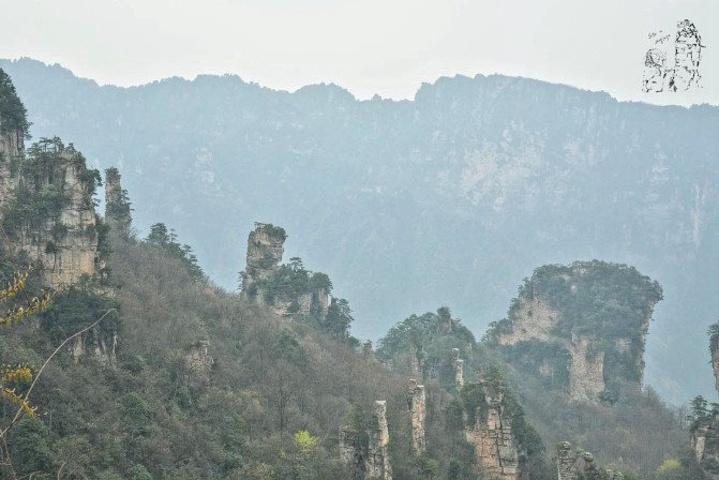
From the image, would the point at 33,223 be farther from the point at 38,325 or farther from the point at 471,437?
the point at 471,437

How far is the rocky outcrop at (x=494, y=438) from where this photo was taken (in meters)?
49.1

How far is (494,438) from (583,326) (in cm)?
4521

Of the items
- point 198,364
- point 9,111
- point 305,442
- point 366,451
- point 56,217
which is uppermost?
point 9,111

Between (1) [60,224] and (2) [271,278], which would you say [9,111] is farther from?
(2) [271,278]

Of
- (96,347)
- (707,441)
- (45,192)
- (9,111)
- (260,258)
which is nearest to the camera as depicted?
(96,347)

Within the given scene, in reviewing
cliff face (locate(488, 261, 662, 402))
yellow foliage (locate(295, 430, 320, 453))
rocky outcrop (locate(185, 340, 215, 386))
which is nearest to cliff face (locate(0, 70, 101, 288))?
rocky outcrop (locate(185, 340, 215, 386))

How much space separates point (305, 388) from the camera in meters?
51.7

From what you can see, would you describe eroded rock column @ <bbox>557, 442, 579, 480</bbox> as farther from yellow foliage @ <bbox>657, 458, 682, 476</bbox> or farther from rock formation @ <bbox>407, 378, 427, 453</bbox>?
yellow foliage @ <bbox>657, 458, 682, 476</bbox>

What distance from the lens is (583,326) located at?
91438 mm

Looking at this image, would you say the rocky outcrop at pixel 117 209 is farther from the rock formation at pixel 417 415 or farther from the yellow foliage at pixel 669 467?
the yellow foliage at pixel 669 467

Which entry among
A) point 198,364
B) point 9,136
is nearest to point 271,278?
point 198,364

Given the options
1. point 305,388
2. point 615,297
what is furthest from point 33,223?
point 615,297

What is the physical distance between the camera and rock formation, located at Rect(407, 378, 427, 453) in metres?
45.5

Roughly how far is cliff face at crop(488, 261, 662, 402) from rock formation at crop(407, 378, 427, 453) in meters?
43.9
